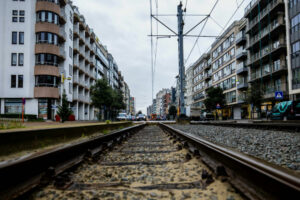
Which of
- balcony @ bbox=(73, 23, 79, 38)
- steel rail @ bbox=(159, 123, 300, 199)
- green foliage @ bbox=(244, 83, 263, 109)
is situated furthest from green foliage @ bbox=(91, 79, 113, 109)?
steel rail @ bbox=(159, 123, 300, 199)

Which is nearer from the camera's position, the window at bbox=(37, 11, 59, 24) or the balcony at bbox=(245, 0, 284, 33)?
the balcony at bbox=(245, 0, 284, 33)

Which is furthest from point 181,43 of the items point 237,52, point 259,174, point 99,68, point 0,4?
point 99,68

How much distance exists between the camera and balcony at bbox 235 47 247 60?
41.5m

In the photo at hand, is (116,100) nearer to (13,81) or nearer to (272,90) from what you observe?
(13,81)

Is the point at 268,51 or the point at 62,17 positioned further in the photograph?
the point at 268,51

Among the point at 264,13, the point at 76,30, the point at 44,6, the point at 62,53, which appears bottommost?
the point at 62,53

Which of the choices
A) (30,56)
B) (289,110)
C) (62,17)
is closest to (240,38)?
(289,110)

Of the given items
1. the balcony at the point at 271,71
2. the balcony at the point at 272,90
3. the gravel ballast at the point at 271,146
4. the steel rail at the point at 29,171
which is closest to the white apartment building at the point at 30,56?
the balcony at the point at 271,71

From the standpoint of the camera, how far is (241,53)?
41.9 m

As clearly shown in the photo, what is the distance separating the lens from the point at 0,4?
30.4 metres

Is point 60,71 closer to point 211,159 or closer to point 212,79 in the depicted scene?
point 211,159

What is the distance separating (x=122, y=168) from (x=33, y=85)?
31414 millimetres

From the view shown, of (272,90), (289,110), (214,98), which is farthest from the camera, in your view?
(214,98)

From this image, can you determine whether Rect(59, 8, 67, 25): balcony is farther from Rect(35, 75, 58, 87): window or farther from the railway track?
the railway track
